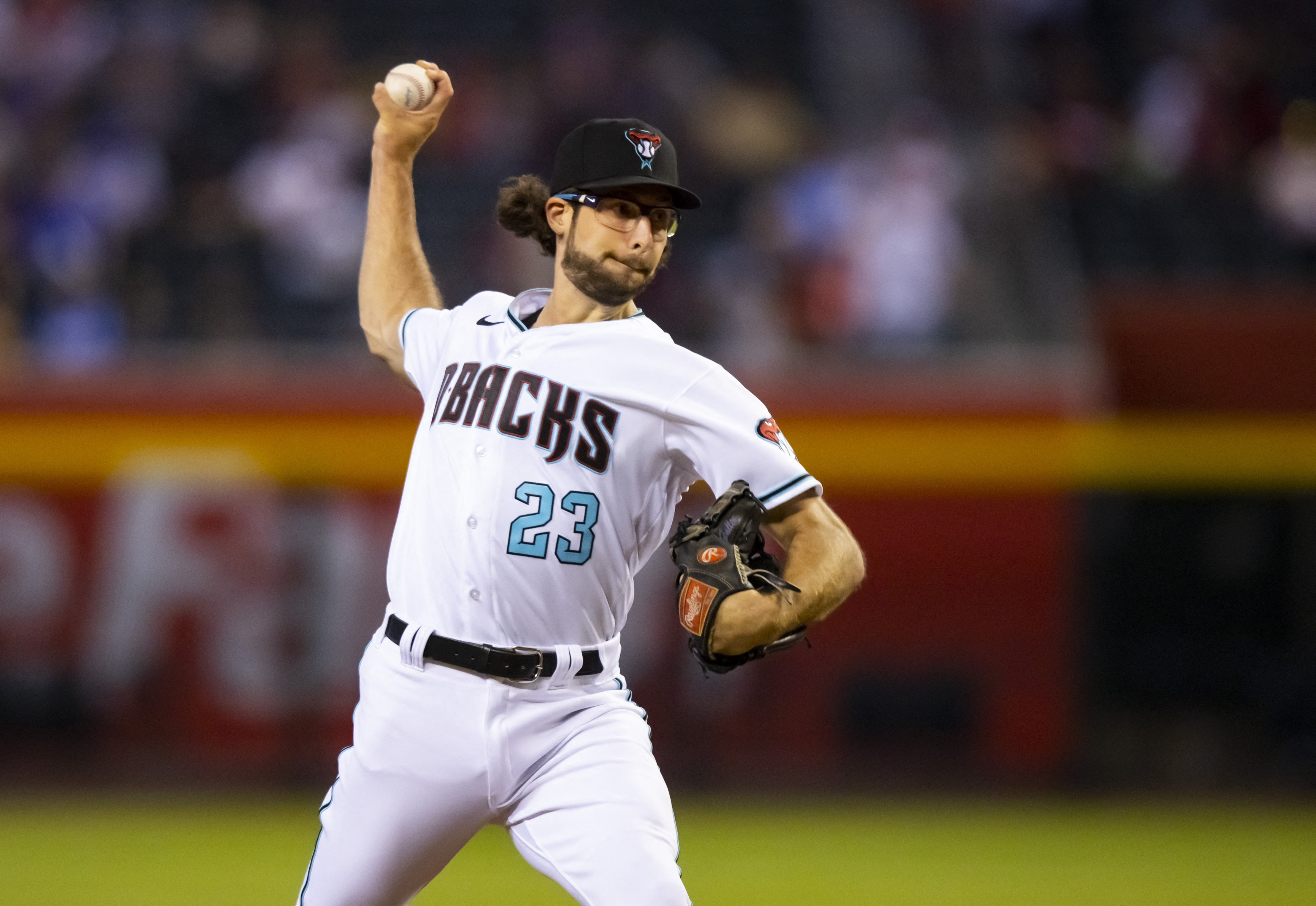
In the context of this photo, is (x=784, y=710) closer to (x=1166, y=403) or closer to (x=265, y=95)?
(x=1166, y=403)

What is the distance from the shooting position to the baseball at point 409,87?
4086 millimetres

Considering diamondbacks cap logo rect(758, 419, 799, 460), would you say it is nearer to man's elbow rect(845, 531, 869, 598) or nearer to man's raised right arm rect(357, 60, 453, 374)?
man's elbow rect(845, 531, 869, 598)

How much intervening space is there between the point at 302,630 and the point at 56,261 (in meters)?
3.10

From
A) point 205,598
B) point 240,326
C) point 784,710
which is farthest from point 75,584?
point 784,710

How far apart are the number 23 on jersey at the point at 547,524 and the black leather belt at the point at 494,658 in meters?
0.21

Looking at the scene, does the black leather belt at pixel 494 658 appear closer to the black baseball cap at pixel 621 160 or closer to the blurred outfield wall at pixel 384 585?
the black baseball cap at pixel 621 160

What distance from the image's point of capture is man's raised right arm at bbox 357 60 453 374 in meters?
4.11

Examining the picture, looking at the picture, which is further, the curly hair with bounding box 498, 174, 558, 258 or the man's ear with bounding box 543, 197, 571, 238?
the curly hair with bounding box 498, 174, 558, 258

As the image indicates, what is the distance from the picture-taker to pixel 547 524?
3.50 meters

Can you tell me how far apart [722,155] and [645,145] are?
24.4ft

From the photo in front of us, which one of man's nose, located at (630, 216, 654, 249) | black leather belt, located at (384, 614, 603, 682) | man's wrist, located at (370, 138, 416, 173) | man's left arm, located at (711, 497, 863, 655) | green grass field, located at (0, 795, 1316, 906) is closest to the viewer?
man's left arm, located at (711, 497, 863, 655)

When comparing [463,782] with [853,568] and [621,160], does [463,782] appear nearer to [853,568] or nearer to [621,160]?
[853,568]

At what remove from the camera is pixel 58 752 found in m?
8.74

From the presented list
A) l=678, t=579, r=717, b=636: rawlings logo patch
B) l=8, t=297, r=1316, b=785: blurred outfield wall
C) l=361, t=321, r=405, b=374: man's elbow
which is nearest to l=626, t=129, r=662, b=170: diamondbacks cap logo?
l=361, t=321, r=405, b=374: man's elbow
